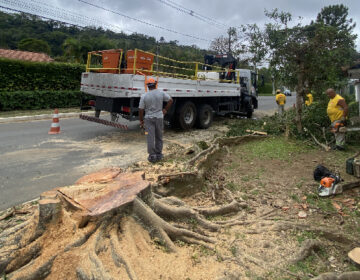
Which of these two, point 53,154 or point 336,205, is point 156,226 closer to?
point 336,205

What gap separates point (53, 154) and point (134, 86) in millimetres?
2455

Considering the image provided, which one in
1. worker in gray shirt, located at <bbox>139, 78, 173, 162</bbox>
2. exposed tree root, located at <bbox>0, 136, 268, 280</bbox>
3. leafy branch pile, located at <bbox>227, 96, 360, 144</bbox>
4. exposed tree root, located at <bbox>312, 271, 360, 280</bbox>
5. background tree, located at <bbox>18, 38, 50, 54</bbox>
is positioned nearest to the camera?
exposed tree root, located at <bbox>0, 136, 268, 280</bbox>

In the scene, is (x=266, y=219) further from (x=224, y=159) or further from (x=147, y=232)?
(x=224, y=159)

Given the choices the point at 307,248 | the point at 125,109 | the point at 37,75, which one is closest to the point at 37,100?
the point at 37,75

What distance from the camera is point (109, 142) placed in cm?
773

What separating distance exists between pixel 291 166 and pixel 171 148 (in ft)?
9.35

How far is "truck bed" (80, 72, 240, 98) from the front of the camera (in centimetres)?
711

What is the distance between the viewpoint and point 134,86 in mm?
7082

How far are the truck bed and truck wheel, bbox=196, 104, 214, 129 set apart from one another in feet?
1.48

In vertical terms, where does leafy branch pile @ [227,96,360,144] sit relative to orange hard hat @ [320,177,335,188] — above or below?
above

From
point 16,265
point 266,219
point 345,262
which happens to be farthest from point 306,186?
point 16,265

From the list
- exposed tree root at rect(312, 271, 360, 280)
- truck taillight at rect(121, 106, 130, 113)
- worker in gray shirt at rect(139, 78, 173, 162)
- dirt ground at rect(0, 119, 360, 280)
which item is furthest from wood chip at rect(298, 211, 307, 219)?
truck taillight at rect(121, 106, 130, 113)

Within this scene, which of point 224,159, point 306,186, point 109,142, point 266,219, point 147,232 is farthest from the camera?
point 109,142

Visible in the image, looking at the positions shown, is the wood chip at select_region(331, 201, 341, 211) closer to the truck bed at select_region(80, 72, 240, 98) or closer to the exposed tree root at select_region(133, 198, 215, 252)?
the exposed tree root at select_region(133, 198, 215, 252)
